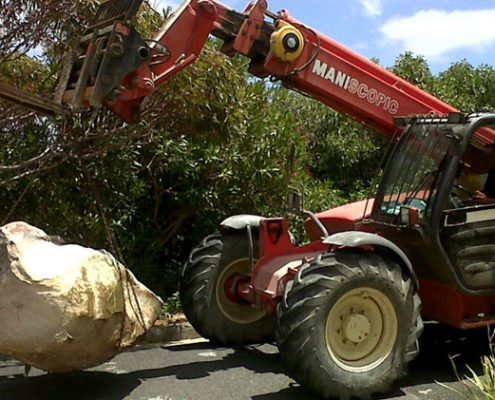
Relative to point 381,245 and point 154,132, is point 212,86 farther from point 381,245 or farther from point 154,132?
point 381,245

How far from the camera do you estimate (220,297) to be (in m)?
7.13

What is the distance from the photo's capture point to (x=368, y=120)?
700 cm

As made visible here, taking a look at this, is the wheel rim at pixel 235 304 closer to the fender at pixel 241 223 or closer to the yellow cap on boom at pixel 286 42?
the fender at pixel 241 223

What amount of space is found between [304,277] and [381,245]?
0.66 m

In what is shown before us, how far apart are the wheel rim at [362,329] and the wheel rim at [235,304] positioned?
165 centimetres

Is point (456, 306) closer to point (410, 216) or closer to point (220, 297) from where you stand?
point (410, 216)

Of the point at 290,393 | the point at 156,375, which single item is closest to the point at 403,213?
the point at 290,393

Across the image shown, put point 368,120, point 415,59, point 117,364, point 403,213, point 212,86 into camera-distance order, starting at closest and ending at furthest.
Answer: point 403,213
point 117,364
point 368,120
point 212,86
point 415,59

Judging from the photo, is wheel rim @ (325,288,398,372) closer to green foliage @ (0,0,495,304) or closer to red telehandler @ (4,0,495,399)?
red telehandler @ (4,0,495,399)

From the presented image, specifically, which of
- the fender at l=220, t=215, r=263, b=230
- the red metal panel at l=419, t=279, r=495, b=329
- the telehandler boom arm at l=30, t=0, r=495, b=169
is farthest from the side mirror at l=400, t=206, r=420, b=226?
the fender at l=220, t=215, r=263, b=230

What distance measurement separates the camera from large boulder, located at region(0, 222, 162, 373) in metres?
5.00

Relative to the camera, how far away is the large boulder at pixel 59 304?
500 cm

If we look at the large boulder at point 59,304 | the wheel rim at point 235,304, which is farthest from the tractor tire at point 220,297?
the large boulder at point 59,304

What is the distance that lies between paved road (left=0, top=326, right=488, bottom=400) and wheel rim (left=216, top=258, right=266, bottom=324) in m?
0.30
